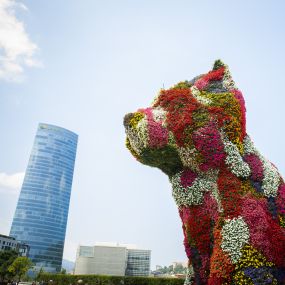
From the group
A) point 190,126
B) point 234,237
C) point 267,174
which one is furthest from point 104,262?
point 234,237

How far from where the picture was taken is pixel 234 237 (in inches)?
360

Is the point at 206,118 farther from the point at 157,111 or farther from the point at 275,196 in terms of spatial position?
the point at 275,196

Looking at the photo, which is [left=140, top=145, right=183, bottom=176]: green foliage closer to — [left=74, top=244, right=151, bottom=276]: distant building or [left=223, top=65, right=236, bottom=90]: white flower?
[left=223, top=65, right=236, bottom=90]: white flower

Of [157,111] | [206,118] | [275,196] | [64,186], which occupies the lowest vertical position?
[275,196]

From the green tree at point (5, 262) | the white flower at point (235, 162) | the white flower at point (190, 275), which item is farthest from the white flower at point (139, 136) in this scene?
the green tree at point (5, 262)

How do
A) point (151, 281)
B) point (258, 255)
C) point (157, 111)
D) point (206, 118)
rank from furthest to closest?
point (151, 281), point (157, 111), point (206, 118), point (258, 255)

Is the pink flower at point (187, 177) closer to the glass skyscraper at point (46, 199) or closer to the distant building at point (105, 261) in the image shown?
the distant building at point (105, 261)

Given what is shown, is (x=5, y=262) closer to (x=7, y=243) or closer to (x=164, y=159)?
(x=164, y=159)

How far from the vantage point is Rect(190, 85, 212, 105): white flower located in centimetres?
1142

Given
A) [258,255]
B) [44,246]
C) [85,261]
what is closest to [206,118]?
[258,255]

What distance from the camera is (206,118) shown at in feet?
35.7

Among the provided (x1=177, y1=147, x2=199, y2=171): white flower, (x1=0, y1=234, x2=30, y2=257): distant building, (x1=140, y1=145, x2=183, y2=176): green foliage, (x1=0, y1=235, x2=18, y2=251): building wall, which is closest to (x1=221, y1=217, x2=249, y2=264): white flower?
(x1=177, y1=147, x2=199, y2=171): white flower

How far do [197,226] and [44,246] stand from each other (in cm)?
13497

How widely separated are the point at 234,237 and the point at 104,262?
7923 cm
